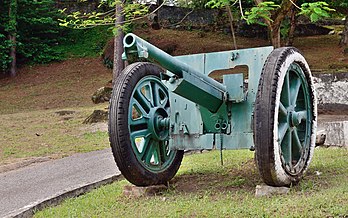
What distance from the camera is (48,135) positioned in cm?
1387

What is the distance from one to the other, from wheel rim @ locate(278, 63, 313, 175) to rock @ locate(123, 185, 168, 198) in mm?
1452

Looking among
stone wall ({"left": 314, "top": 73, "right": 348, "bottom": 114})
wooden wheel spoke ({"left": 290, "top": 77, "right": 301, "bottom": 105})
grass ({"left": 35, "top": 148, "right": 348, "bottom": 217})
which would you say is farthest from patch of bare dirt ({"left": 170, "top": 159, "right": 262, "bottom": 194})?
stone wall ({"left": 314, "top": 73, "right": 348, "bottom": 114})

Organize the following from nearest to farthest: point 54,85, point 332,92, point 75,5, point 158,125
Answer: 1. point 158,125
2. point 332,92
3. point 54,85
4. point 75,5

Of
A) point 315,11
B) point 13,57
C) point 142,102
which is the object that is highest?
point 315,11

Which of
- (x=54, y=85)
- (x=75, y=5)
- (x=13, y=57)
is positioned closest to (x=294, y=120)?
(x=54, y=85)

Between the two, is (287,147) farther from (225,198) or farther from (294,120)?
(225,198)

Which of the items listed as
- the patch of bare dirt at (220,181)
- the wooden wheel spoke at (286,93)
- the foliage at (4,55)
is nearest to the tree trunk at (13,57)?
the foliage at (4,55)

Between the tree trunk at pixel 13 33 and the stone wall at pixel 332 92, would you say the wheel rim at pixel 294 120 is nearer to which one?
the stone wall at pixel 332 92

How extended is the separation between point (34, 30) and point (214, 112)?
26.7 meters

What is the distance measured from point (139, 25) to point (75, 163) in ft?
71.1

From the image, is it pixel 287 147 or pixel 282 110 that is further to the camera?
pixel 287 147

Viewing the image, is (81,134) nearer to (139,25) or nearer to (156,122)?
(156,122)

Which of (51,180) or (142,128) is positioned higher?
(142,128)

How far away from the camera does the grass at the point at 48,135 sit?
11062 millimetres
